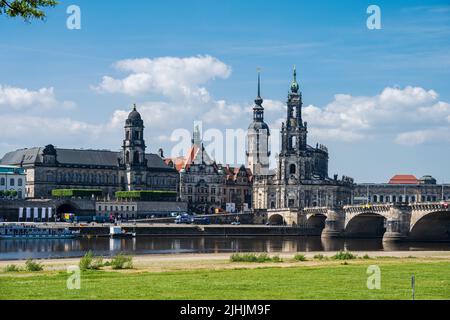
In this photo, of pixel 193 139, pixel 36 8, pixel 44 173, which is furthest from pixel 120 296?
pixel 193 139

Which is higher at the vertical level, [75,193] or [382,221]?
[75,193]

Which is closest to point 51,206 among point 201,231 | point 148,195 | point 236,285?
point 148,195

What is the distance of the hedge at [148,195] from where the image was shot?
5479 inches

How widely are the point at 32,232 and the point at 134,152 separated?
52588mm

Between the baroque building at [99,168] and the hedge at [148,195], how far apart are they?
20.4 ft

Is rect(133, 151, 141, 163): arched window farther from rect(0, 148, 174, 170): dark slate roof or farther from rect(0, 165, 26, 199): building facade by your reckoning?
rect(0, 165, 26, 199): building facade

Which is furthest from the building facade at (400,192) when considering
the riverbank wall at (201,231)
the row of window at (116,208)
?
the row of window at (116,208)

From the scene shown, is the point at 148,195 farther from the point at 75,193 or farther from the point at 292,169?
the point at 292,169

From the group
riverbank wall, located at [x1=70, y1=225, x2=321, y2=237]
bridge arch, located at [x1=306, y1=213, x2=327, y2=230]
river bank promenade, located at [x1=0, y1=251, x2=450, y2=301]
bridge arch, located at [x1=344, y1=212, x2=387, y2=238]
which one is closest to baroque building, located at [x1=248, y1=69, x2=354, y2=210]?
bridge arch, located at [x1=306, y1=213, x2=327, y2=230]

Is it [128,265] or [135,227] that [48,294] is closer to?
[128,265]

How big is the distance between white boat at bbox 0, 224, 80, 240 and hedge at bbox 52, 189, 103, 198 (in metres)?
30.7

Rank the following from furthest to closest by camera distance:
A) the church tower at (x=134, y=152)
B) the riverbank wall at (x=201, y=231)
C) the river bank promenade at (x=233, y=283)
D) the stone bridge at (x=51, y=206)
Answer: the church tower at (x=134, y=152) < the stone bridge at (x=51, y=206) < the riverbank wall at (x=201, y=231) < the river bank promenade at (x=233, y=283)

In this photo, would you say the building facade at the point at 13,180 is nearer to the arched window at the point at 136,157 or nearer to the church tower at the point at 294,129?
the arched window at the point at 136,157

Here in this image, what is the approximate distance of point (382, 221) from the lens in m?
123
